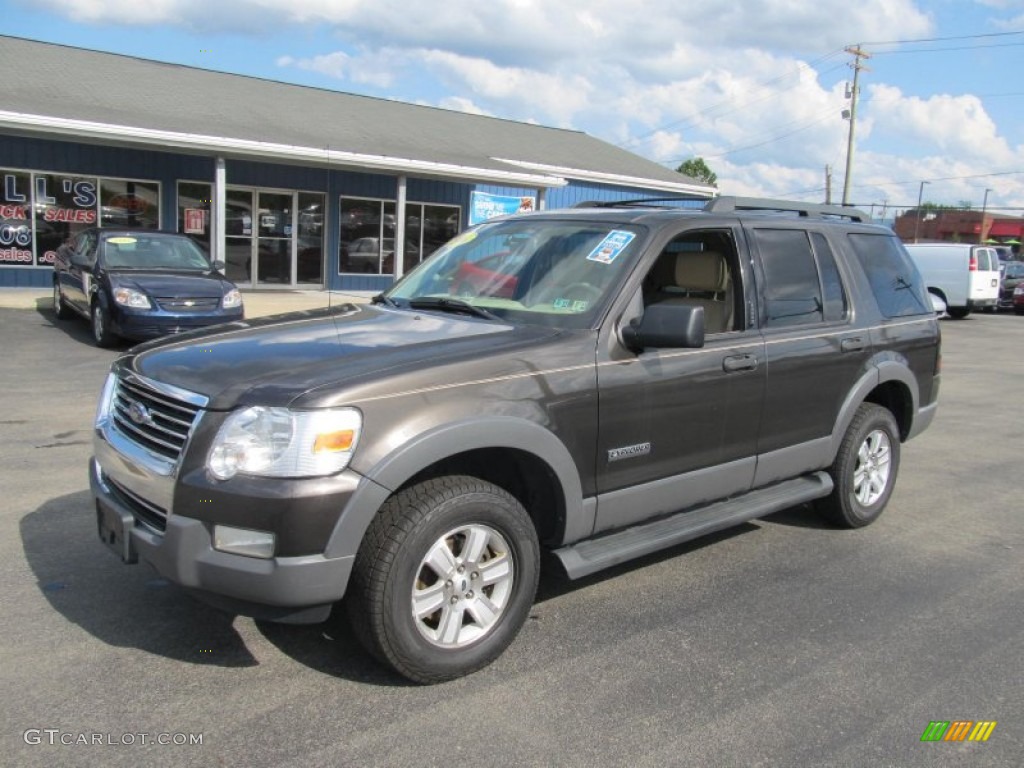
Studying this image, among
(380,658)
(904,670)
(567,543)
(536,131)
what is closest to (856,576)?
(904,670)

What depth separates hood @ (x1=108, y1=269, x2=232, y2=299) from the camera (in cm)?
1109

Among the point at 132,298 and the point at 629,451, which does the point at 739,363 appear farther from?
the point at 132,298

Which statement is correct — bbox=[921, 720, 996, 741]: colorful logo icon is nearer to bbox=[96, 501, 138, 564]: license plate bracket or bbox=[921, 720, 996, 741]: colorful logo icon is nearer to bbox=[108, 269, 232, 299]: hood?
bbox=[96, 501, 138, 564]: license plate bracket

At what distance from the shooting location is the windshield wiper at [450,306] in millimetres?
4098

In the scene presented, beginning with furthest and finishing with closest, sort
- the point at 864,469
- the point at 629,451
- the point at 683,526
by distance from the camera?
1. the point at 864,469
2. the point at 683,526
3. the point at 629,451

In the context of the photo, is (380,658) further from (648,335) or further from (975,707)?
(975,707)

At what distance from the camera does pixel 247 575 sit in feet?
9.70

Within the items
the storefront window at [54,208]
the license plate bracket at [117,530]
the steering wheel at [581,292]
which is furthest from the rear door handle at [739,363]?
the storefront window at [54,208]

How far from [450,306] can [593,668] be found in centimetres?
182

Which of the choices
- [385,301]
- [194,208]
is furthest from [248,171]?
[385,301]

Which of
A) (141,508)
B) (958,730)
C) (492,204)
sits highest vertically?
(492,204)

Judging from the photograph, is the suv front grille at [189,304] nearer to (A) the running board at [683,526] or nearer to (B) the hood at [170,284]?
(B) the hood at [170,284]

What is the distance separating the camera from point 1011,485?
671 cm

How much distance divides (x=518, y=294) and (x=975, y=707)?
8.43ft
